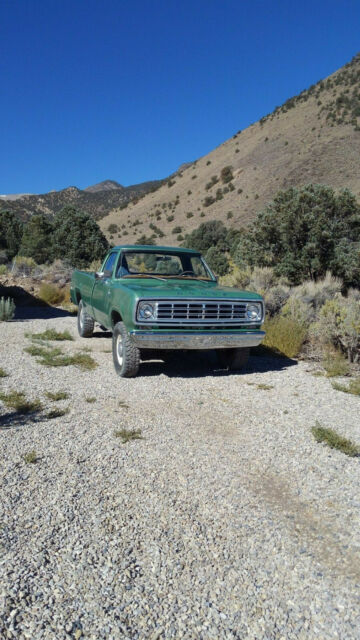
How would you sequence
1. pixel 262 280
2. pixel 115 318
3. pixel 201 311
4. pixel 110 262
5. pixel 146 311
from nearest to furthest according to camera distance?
pixel 146 311
pixel 201 311
pixel 115 318
pixel 110 262
pixel 262 280

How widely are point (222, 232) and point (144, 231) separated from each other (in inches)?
744

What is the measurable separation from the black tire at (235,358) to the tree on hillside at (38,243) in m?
23.9

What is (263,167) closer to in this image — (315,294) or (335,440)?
(315,294)

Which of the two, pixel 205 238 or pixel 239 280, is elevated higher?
pixel 205 238

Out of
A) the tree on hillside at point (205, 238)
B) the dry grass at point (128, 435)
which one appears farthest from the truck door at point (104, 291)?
the tree on hillside at point (205, 238)

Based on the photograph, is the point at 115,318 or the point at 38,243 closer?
the point at 115,318

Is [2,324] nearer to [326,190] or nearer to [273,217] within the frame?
[273,217]

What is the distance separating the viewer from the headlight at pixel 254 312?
21.4 feet

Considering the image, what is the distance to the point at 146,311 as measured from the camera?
19.6ft

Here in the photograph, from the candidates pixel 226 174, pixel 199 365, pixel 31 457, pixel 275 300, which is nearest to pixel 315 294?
pixel 275 300

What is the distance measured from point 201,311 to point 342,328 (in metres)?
2.75

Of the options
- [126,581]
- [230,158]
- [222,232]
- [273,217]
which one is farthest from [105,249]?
[230,158]

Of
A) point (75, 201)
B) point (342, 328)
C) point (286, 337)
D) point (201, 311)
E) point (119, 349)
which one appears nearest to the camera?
point (201, 311)

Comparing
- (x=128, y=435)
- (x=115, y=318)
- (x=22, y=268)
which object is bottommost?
(x=128, y=435)
